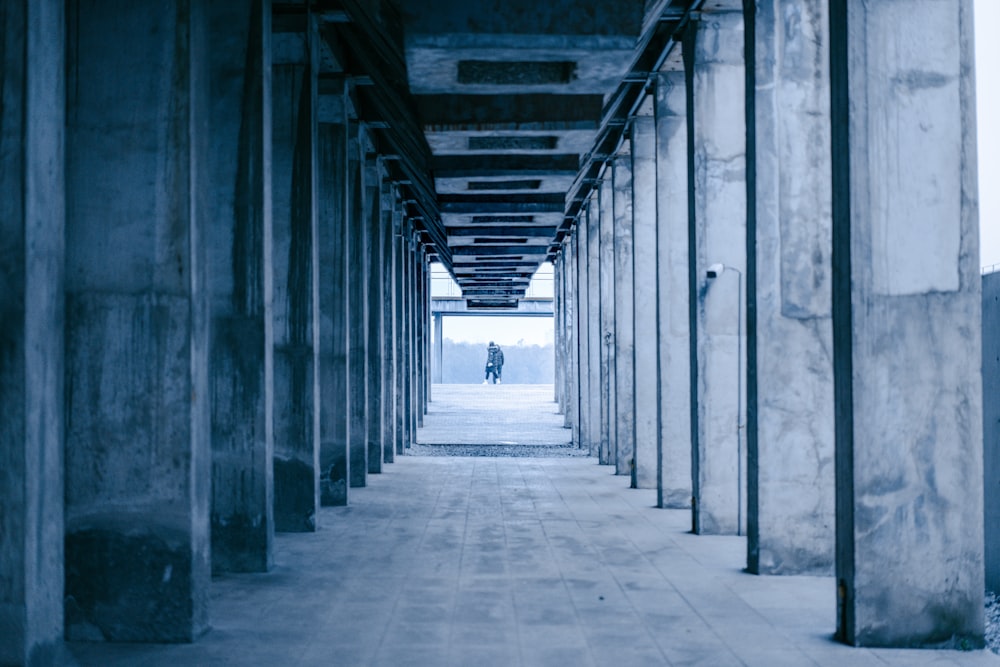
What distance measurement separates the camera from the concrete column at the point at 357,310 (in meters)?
13.8

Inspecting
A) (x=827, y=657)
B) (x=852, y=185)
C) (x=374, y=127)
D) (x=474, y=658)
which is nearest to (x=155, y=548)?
(x=474, y=658)

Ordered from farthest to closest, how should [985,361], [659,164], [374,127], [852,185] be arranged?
[374,127] < [659,164] < [985,361] < [852,185]

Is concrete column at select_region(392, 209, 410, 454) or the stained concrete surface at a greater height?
concrete column at select_region(392, 209, 410, 454)

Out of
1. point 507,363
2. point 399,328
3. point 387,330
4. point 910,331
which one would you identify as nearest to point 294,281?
point 910,331

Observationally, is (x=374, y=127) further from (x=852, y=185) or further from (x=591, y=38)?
(x=852, y=185)

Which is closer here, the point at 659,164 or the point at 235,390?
the point at 235,390

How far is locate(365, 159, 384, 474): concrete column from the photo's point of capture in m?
16.2

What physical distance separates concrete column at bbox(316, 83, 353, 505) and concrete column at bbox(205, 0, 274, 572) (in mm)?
3791

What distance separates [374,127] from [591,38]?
20.8 feet

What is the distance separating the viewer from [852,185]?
5883mm

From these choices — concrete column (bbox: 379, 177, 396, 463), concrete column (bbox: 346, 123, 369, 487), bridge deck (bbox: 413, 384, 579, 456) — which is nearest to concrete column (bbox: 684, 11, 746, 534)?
concrete column (bbox: 346, 123, 369, 487)

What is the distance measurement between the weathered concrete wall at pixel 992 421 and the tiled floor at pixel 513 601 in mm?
1862

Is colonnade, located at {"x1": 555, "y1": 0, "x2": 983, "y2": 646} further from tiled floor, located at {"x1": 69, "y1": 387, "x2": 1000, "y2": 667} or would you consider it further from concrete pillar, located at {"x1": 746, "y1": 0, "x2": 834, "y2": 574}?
tiled floor, located at {"x1": 69, "y1": 387, "x2": 1000, "y2": 667}

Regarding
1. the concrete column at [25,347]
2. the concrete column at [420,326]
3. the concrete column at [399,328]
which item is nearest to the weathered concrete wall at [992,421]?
the concrete column at [25,347]
